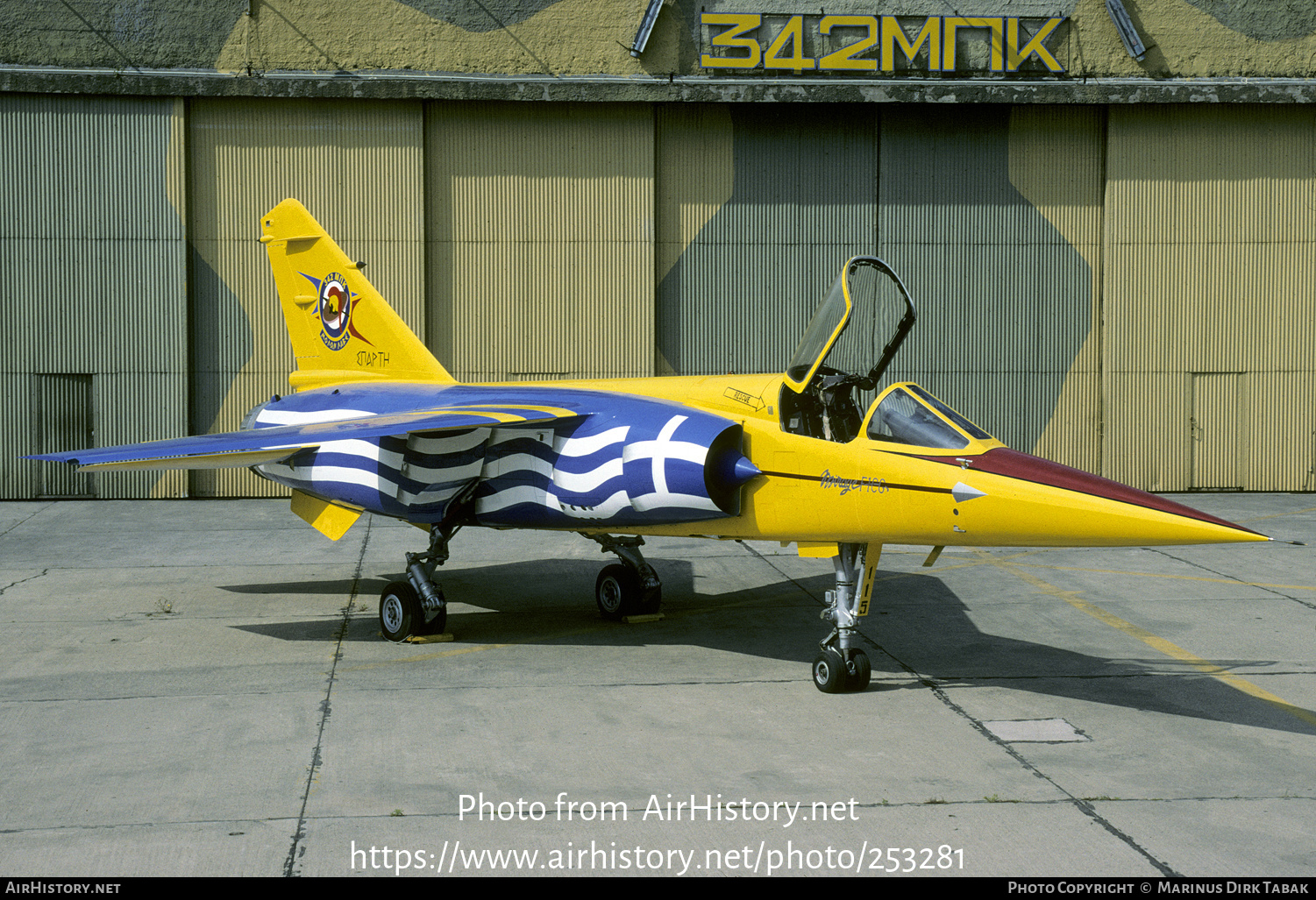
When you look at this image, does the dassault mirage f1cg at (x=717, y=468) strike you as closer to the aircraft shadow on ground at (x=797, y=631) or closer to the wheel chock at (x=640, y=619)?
the wheel chock at (x=640, y=619)

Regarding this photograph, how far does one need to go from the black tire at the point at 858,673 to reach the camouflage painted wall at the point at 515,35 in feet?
47.5

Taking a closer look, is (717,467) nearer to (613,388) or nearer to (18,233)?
(613,388)

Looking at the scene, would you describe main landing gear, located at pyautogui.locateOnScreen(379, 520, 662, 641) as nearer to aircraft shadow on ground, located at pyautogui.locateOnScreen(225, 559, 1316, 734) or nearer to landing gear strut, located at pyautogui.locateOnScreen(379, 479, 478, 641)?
landing gear strut, located at pyautogui.locateOnScreen(379, 479, 478, 641)

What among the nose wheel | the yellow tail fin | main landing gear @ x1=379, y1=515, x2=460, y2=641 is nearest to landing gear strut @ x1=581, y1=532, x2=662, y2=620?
main landing gear @ x1=379, y1=515, x2=460, y2=641

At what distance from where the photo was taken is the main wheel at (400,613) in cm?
1063

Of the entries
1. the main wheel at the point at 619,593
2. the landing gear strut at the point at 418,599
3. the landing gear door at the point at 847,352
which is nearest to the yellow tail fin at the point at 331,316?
the landing gear strut at the point at 418,599

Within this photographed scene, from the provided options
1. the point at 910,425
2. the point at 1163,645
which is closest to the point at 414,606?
the point at 910,425

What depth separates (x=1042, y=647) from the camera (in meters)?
10.4

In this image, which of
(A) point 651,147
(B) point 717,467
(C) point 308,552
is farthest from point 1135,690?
(A) point 651,147

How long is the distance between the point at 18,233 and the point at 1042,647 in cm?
1879

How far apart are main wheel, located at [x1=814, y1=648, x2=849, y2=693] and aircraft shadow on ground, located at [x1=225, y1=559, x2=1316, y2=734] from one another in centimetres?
45

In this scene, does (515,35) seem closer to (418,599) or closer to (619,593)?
(619,593)

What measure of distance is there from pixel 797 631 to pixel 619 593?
1.87 m
